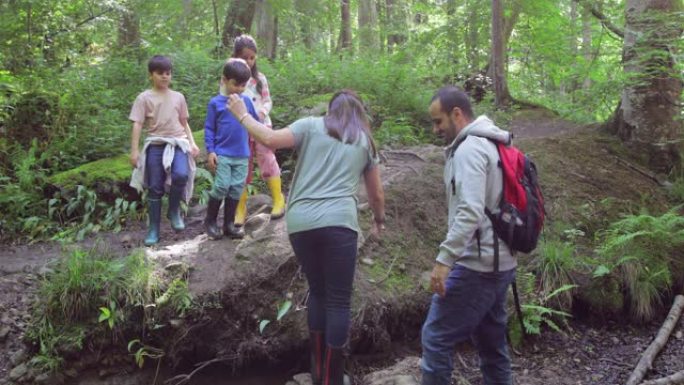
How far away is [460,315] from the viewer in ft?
11.5

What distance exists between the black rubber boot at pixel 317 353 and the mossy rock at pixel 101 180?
4.73 metres

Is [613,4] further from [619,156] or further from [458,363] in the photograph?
[458,363]

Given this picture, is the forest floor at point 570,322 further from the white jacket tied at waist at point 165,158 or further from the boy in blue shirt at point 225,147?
the boy in blue shirt at point 225,147

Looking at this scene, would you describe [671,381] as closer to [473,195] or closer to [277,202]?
[473,195]

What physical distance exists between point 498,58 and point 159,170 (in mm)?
9530

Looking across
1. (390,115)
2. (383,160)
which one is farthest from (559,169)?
(390,115)

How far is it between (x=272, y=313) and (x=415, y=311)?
59.1 inches

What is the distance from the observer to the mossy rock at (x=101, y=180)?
307 inches

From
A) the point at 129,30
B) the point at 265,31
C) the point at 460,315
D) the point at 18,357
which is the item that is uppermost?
the point at 265,31

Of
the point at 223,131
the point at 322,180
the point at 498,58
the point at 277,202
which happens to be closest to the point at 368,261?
the point at 277,202

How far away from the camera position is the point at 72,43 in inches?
481

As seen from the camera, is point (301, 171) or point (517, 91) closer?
point (301, 171)

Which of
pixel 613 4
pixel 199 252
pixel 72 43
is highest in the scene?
pixel 613 4

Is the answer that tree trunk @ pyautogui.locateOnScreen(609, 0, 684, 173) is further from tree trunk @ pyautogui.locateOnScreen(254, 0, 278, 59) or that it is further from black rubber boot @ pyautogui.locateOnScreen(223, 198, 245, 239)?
tree trunk @ pyautogui.locateOnScreen(254, 0, 278, 59)
